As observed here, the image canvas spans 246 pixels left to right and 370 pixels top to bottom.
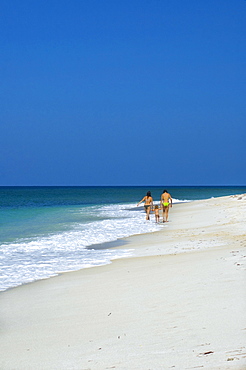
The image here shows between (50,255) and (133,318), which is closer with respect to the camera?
(133,318)

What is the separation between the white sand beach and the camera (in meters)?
4.01

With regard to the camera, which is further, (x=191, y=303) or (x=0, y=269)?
(x=0, y=269)

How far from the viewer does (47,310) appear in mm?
6387

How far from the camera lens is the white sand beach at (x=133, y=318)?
13.2ft

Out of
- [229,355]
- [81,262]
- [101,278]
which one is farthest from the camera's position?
[81,262]

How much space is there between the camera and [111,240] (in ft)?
52.6

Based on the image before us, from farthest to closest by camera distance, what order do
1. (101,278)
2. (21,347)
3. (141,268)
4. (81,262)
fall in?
(81,262) → (141,268) → (101,278) → (21,347)

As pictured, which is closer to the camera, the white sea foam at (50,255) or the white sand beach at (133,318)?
the white sand beach at (133,318)

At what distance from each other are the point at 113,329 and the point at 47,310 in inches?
68.2

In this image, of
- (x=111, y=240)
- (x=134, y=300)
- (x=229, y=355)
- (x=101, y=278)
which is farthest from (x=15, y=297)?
(x=111, y=240)

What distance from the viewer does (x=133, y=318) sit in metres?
5.37

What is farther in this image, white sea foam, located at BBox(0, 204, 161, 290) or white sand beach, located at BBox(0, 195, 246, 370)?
white sea foam, located at BBox(0, 204, 161, 290)

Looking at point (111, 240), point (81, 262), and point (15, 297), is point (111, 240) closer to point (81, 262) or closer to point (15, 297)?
point (81, 262)

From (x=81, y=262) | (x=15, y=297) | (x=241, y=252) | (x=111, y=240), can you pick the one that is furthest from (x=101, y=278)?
(x=111, y=240)
